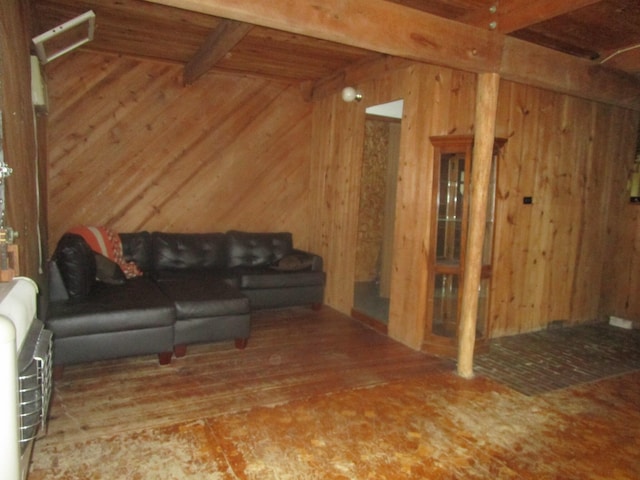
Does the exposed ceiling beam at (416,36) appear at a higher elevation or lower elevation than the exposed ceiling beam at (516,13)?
lower

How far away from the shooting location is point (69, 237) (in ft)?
10.9

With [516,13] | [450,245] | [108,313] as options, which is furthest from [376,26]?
[108,313]

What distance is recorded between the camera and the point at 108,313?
→ 2975 millimetres

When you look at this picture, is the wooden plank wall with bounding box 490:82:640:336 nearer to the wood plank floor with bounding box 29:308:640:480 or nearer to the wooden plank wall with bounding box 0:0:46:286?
the wood plank floor with bounding box 29:308:640:480

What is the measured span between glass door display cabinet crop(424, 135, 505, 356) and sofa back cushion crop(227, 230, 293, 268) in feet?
6.31

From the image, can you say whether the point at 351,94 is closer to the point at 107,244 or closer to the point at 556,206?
the point at 556,206

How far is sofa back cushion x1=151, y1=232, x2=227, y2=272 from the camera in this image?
4.48 meters

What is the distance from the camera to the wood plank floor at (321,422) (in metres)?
2.07

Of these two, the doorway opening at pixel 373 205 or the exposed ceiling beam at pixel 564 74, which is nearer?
the exposed ceiling beam at pixel 564 74

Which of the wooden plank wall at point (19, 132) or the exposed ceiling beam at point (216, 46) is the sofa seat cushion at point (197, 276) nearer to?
the wooden plank wall at point (19, 132)

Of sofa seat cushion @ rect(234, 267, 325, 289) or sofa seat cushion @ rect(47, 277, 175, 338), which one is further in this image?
sofa seat cushion @ rect(234, 267, 325, 289)

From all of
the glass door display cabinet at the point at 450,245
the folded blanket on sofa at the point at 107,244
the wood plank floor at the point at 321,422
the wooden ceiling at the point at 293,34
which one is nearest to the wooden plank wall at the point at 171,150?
the wooden ceiling at the point at 293,34

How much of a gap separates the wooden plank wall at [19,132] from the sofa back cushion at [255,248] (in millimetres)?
2076

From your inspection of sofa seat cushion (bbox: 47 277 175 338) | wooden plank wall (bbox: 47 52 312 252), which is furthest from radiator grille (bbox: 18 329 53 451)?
wooden plank wall (bbox: 47 52 312 252)
